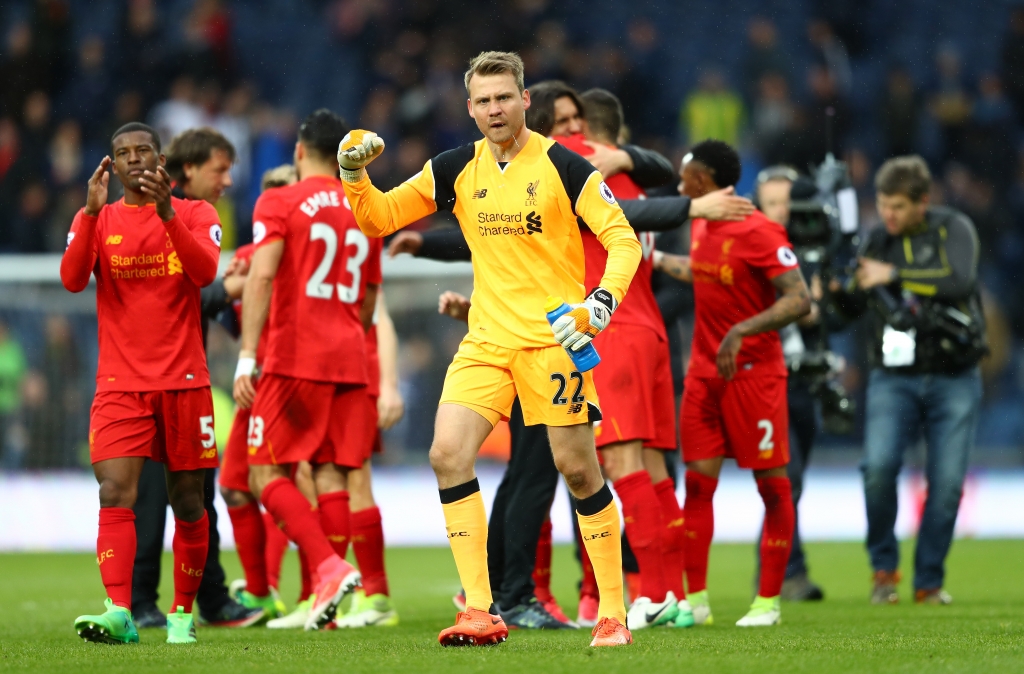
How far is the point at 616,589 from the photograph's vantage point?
518cm

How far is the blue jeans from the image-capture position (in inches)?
317

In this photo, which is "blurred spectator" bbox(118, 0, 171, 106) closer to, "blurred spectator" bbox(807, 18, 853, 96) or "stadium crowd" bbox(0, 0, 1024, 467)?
"stadium crowd" bbox(0, 0, 1024, 467)

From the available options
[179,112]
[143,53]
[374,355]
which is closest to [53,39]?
[143,53]

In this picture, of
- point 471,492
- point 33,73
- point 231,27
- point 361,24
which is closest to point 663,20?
point 361,24

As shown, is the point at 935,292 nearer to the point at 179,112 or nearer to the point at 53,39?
the point at 179,112

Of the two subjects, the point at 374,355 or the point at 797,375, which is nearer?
the point at 374,355

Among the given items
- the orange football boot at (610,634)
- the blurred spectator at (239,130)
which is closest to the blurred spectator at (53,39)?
the blurred spectator at (239,130)

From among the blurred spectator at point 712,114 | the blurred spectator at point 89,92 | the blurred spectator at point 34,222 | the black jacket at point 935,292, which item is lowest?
the black jacket at point 935,292

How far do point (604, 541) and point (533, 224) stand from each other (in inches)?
47.1

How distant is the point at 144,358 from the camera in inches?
223

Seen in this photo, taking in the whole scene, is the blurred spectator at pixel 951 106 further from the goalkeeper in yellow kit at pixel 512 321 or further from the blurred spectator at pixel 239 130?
the goalkeeper in yellow kit at pixel 512 321

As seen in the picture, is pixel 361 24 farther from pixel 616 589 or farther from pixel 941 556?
pixel 616 589

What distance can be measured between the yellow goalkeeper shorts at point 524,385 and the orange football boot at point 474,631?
71cm

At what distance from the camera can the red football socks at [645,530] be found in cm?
608
